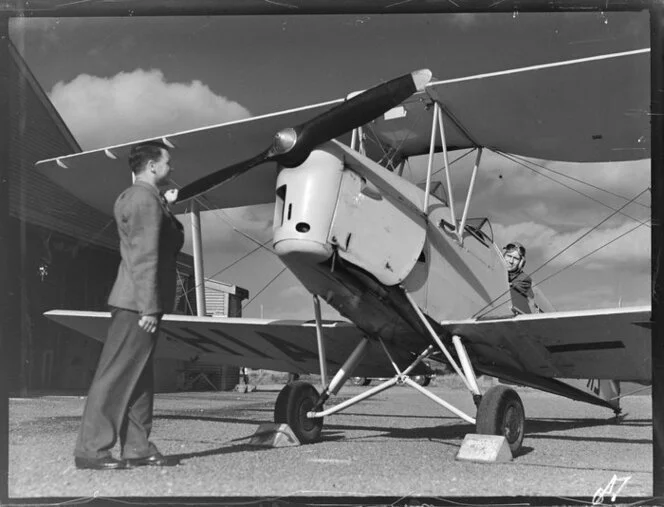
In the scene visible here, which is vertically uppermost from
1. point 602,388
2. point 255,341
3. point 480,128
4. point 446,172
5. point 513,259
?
point 480,128

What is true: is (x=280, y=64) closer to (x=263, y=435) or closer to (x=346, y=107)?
(x=346, y=107)

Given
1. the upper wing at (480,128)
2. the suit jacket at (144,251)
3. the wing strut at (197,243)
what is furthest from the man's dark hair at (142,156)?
the wing strut at (197,243)

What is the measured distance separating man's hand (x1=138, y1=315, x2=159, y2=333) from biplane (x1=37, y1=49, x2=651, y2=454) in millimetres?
1109

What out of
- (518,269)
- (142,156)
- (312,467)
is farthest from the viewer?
(518,269)

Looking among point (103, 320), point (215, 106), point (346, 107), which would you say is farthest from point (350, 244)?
point (103, 320)

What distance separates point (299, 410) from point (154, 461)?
2275 mm

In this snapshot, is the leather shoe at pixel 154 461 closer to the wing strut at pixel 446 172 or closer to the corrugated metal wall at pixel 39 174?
the corrugated metal wall at pixel 39 174

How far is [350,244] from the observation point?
193 inches

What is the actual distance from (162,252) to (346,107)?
1738mm

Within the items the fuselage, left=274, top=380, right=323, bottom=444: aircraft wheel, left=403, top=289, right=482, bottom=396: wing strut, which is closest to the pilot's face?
the fuselage

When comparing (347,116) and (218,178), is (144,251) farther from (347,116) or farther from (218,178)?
(347,116)

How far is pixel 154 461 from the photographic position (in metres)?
3.68

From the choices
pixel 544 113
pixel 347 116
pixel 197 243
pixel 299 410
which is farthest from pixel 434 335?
pixel 197 243

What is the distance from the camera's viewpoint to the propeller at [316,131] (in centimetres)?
453
